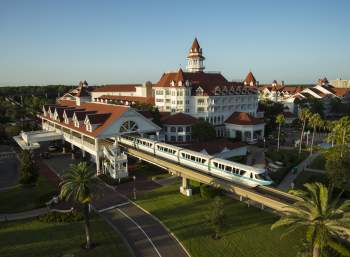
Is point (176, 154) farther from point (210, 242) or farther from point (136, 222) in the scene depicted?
point (210, 242)

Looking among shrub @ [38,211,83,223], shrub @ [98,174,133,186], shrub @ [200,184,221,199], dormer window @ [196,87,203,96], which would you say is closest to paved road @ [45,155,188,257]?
shrub @ [98,174,133,186]

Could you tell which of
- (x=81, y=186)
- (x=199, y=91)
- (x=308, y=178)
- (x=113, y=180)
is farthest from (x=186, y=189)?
(x=199, y=91)

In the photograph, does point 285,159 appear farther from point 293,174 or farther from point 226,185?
point 226,185

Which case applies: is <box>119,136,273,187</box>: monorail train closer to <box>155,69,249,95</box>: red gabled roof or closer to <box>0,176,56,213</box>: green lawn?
<box>0,176,56,213</box>: green lawn

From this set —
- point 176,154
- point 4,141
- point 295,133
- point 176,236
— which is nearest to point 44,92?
point 4,141

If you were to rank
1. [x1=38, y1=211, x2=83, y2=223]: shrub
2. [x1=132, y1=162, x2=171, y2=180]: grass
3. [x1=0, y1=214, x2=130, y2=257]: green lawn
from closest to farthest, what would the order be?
[x1=0, y1=214, x2=130, y2=257]: green lawn
[x1=38, y1=211, x2=83, y2=223]: shrub
[x1=132, y1=162, x2=171, y2=180]: grass
